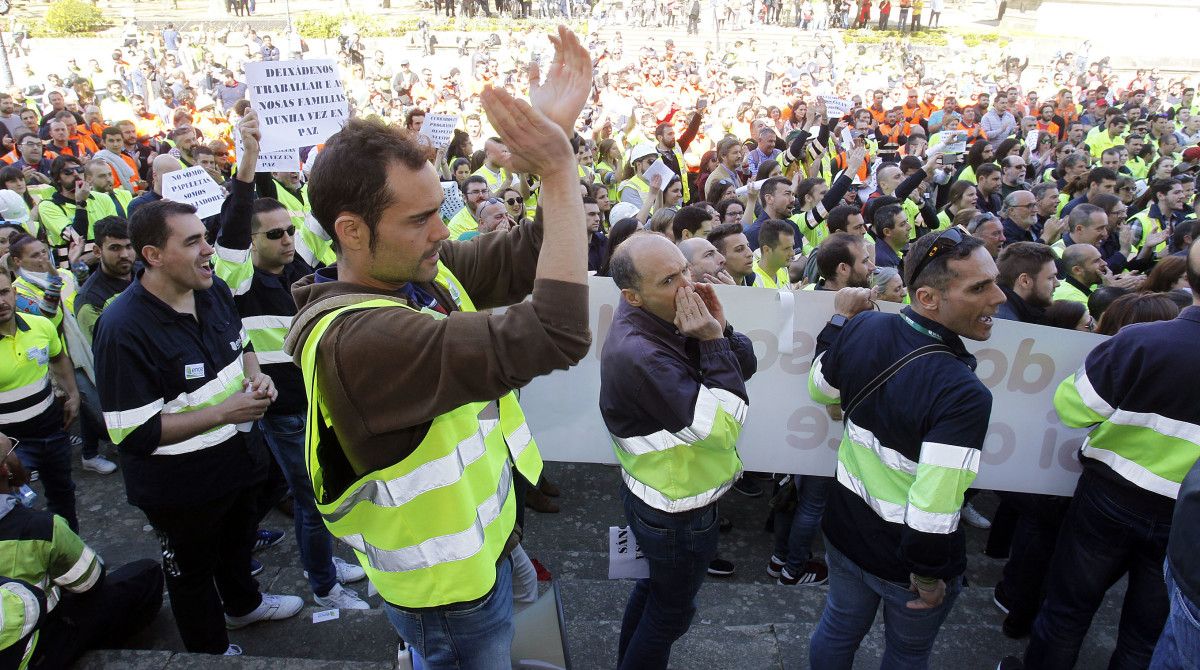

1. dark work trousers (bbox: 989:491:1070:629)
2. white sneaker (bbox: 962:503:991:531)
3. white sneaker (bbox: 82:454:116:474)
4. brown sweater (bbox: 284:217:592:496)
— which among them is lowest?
white sneaker (bbox: 962:503:991:531)

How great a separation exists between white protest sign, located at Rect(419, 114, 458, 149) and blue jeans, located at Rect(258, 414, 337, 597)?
443 centimetres

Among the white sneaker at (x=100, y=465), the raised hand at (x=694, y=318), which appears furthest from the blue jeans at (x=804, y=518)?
the white sneaker at (x=100, y=465)

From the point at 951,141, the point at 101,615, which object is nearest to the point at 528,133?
the point at 101,615

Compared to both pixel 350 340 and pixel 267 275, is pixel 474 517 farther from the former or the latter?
pixel 267 275

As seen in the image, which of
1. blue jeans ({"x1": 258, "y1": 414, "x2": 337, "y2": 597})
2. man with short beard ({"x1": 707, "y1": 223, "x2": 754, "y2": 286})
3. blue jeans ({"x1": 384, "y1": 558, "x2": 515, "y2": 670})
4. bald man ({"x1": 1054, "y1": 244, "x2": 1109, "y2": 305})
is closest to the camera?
blue jeans ({"x1": 384, "y1": 558, "x2": 515, "y2": 670})

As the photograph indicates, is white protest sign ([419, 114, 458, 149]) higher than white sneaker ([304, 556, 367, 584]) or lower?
higher

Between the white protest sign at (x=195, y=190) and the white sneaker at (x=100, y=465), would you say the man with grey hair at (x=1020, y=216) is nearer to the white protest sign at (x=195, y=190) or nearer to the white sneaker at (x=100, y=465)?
the white protest sign at (x=195, y=190)

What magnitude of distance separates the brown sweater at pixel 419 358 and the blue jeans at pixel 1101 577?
105 inches

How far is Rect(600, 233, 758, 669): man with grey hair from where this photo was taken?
2656mm

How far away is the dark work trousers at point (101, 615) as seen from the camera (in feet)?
9.50

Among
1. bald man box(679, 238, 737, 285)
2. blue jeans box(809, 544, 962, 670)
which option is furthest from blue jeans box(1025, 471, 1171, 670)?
bald man box(679, 238, 737, 285)

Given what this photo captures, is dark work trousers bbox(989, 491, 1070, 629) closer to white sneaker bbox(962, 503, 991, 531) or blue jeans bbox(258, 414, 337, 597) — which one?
white sneaker bbox(962, 503, 991, 531)

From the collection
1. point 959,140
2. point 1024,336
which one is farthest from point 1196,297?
point 959,140

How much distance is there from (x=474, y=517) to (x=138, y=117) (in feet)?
56.7
